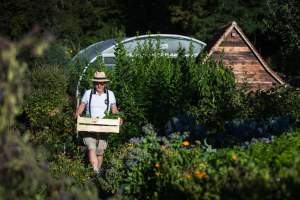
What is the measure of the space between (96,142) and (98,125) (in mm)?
412

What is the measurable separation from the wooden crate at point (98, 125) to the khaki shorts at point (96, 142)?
0.26m

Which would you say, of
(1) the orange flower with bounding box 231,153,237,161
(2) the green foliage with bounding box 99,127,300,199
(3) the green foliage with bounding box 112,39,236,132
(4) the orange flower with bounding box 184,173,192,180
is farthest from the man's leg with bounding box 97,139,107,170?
(1) the orange flower with bounding box 231,153,237,161

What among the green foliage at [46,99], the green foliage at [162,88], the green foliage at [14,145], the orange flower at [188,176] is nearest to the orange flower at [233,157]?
the orange flower at [188,176]

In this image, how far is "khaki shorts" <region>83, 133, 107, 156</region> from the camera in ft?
30.2

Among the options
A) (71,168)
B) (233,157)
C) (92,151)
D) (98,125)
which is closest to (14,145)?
(233,157)

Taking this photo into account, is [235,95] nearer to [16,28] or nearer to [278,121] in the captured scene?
[278,121]

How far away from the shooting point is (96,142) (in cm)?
930

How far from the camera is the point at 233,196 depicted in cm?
457

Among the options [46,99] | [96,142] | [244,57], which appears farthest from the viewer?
[244,57]

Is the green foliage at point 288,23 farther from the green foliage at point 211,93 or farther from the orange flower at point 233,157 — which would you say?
the orange flower at point 233,157

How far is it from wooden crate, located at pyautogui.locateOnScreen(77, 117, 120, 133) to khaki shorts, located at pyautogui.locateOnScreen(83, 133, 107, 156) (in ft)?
0.86

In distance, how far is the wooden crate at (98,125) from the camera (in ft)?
29.2

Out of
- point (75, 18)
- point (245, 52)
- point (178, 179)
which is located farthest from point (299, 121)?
point (75, 18)

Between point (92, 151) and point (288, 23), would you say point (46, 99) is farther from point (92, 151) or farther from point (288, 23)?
point (288, 23)
